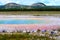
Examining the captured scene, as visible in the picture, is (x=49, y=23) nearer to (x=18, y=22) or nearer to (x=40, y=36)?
(x=40, y=36)

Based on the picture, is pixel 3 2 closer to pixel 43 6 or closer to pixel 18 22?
pixel 18 22

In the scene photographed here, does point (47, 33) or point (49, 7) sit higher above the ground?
point (49, 7)

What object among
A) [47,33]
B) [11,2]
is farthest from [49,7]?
[11,2]

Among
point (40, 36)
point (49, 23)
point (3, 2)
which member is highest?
point (3, 2)

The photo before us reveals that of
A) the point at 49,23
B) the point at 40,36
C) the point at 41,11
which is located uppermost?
the point at 41,11

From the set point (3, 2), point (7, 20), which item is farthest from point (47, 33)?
point (3, 2)

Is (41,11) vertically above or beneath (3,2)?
beneath

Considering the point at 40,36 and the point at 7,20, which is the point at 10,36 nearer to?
the point at 7,20

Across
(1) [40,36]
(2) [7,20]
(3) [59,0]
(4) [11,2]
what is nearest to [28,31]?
(1) [40,36]
